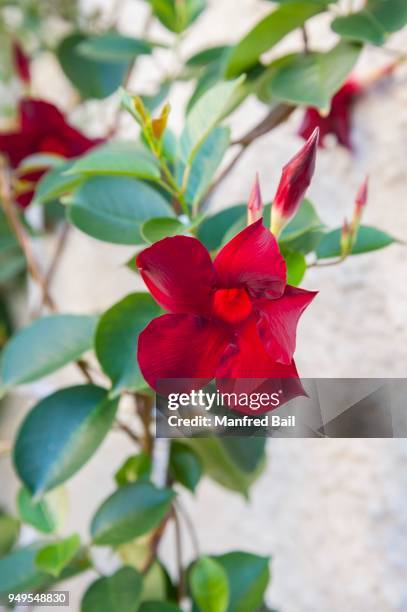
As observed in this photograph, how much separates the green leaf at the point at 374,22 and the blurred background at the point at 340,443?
0.11 metres

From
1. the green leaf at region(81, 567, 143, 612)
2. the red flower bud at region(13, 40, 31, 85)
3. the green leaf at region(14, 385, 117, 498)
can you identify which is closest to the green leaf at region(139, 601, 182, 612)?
the green leaf at region(81, 567, 143, 612)

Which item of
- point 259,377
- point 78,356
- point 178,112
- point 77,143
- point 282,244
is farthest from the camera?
point 178,112

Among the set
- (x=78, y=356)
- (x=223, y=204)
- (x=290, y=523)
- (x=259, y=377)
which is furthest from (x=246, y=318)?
(x=223, y=204)

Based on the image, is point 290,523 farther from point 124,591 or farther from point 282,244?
point 282,244

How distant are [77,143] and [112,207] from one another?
0.32 metres

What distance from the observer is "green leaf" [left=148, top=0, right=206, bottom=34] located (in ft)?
1.96

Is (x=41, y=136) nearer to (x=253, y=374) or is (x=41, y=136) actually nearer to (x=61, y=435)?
(x=61, y=435)

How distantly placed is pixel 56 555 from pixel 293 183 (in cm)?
36

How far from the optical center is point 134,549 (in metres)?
0.59

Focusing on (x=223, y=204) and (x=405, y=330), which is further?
(x=223, y=204)

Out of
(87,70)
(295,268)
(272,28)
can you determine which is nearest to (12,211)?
(87,70)

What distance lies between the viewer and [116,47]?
2.07ft

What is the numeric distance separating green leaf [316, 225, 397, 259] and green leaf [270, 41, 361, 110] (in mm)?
88

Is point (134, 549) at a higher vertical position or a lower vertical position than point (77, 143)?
lower
